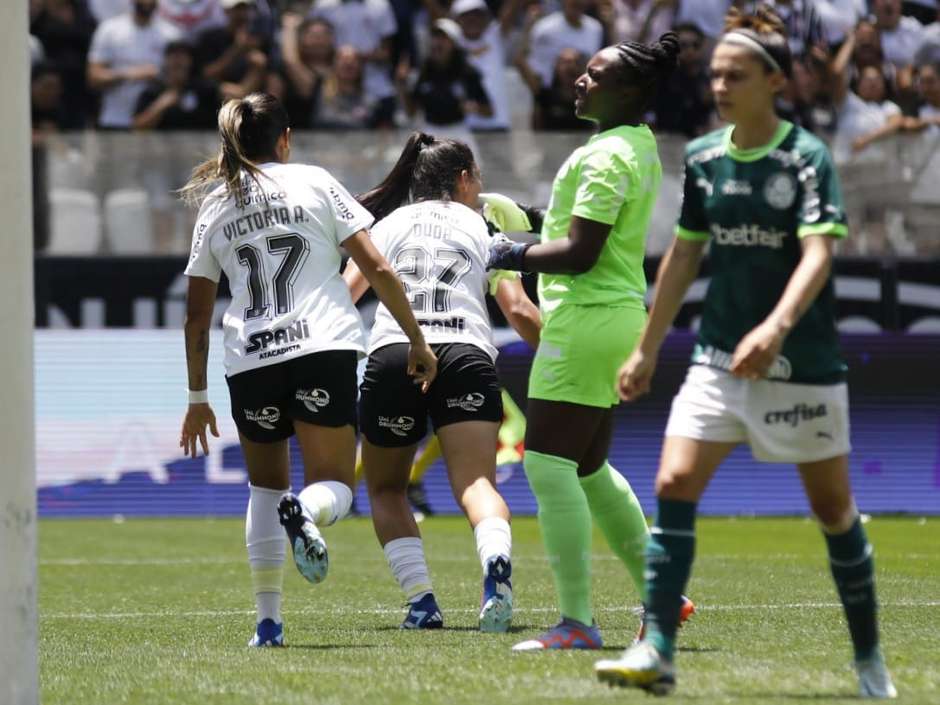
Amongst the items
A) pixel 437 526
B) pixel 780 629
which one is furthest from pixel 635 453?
pixel 780 629

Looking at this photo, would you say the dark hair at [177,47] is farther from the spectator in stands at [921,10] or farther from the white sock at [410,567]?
the white sock at [410,567]

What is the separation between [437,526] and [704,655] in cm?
1019

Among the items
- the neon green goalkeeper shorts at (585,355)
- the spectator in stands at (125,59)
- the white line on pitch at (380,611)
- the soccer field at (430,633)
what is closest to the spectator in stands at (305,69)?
the spectator in stands at (125,59)

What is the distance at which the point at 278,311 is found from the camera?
6.55 m

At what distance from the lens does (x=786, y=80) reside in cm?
508

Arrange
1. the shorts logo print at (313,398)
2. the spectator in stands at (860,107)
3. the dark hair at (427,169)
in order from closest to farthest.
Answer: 1. the shorts logo print at (313,398)
2. the dark hair at (427,169)
3. the spectator in stands at (860,107)

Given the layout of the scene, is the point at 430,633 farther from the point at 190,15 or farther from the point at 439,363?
the point at 190,15

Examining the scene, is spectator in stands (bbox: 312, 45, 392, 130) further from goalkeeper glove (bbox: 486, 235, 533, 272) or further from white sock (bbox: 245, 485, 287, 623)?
goalkeeper glove (bbox: 486, 235, 533, 272)

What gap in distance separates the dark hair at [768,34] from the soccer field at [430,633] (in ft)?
6.07

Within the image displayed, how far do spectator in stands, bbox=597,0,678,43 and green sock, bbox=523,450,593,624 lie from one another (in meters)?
13.1

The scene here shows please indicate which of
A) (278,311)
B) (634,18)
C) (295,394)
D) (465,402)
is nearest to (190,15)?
(634,18)

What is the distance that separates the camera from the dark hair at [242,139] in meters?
6.66

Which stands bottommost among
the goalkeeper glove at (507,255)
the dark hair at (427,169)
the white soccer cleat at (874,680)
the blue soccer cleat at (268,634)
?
the blue soccer cleat at (268,634)

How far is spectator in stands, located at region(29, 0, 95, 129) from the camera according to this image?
Answer: 717 inches
